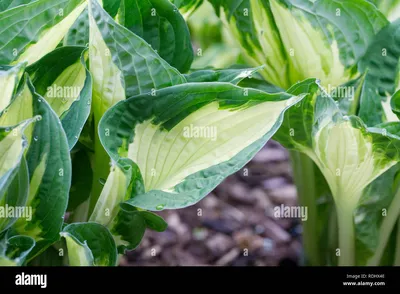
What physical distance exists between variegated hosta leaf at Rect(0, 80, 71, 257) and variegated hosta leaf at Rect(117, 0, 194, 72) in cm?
16

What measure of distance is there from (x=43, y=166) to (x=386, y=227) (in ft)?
1.50

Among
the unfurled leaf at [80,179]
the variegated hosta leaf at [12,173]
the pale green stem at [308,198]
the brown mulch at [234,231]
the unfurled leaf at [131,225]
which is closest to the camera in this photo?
the variegated hosta leaf at [12,173]

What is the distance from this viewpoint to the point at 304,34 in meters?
0.75

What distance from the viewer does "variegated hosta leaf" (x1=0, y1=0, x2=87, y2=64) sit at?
26.1 inches

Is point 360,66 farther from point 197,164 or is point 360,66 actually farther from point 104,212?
point 104,212

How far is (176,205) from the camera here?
0.57 m

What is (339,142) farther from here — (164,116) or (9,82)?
(9,82)

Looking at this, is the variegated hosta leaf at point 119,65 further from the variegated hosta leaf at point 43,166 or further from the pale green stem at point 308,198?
the pale green stem at point 308,198

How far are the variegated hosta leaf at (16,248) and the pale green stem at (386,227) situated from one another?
453 millimetres

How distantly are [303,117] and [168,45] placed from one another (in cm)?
19

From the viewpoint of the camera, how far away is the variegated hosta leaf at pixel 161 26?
2.25 ft

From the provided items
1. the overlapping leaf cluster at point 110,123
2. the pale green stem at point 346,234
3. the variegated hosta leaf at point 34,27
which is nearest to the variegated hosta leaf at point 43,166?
the overlapping leaf cluster at point 110,123

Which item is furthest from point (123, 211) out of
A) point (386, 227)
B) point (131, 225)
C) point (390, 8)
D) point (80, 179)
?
point (390, 8)
